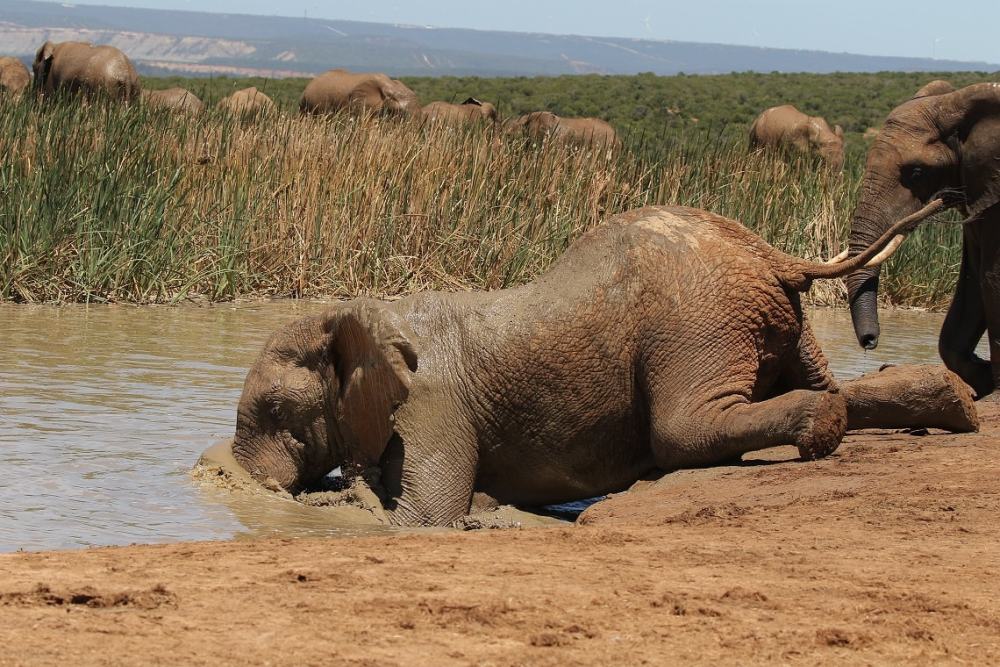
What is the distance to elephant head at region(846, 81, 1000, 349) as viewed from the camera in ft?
29.6

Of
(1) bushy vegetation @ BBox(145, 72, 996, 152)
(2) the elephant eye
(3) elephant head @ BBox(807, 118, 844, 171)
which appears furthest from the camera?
(1) bushy vegetation @ BBox(145, 72, 996, 152)

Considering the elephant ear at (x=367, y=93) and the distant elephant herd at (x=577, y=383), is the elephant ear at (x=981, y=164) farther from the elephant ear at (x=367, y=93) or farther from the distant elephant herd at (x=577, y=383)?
the elephant ear at (x=367, y=93)

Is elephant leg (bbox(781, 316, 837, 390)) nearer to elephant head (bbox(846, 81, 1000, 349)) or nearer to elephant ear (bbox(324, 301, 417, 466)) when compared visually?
elephant ear (bbox(324, 301, 417, 466))

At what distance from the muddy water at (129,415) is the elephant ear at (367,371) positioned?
0.37 meters

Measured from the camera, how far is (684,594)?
4.32m

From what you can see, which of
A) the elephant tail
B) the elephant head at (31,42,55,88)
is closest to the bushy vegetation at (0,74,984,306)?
the elephant tail

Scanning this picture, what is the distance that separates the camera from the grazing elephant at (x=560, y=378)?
6.43 metres

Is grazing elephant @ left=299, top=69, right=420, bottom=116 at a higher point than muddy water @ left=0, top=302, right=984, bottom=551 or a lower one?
higher

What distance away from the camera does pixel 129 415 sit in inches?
333

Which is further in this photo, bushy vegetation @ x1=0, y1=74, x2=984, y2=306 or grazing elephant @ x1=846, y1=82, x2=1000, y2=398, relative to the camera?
bushy vegetation @ x1=0, y1=74, x2=984, y2=306

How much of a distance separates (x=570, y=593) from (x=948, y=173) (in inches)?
221

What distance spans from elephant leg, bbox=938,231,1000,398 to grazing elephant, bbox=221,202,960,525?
9.37 feet

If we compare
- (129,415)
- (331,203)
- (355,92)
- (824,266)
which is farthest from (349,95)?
(824,266)

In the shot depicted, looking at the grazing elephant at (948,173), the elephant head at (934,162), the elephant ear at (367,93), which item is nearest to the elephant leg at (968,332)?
the grazing elephant at (948,173)
